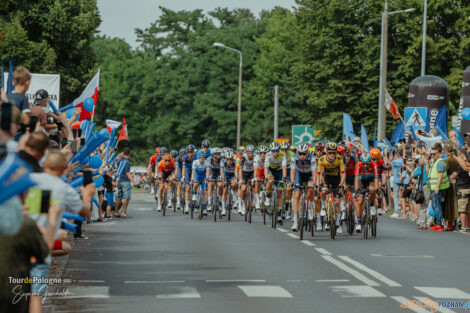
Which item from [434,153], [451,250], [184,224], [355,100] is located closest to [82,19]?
[355,100]

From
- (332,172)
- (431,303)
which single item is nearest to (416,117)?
(332,172)

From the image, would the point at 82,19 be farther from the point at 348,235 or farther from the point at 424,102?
the point at 348,235

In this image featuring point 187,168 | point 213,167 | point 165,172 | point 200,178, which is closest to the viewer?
point 213,167

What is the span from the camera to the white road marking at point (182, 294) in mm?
11742

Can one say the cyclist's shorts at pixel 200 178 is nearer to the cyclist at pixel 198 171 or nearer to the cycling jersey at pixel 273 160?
the cyclist at pixel 198 171

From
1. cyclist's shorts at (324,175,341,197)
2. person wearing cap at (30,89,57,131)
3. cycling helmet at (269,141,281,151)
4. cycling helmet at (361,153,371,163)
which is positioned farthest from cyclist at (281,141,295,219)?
person wearing cap at (30,89,57,131)

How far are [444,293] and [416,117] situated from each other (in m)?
19.7

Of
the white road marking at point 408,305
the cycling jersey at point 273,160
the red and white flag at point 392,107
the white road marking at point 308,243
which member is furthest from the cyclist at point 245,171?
the white road marking at point 408,305

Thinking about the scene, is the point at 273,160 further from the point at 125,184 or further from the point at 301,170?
the point at 125,184

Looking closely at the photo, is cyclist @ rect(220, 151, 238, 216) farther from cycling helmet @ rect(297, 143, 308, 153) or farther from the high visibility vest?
cycling helmet @ rect(297, 143, 308, 153)

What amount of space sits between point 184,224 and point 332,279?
42.1ft

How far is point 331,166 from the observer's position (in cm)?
2125

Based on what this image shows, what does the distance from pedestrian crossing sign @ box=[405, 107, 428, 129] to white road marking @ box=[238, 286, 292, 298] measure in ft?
63.6

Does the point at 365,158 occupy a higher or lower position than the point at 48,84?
lower
